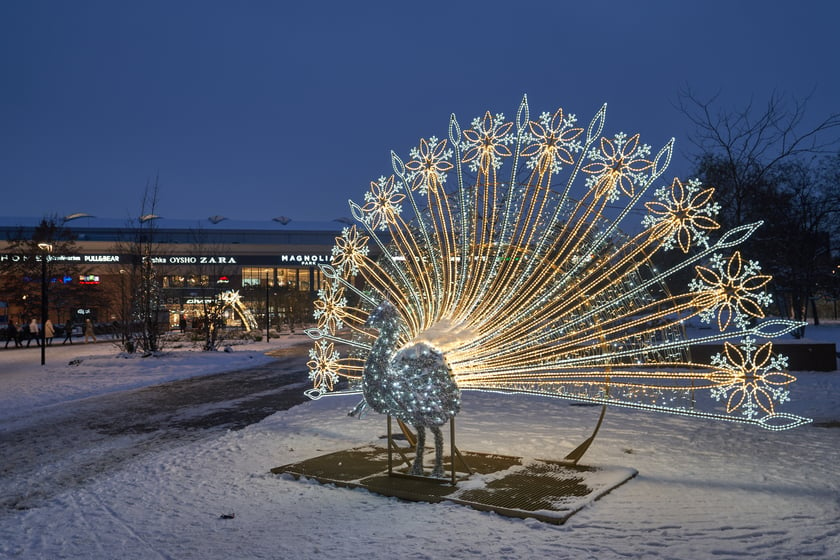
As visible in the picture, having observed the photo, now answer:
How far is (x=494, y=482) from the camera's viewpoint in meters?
7.55

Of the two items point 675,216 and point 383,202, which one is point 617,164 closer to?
point 675,216

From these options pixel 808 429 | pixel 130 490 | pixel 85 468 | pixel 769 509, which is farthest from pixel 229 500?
pixel 808 429

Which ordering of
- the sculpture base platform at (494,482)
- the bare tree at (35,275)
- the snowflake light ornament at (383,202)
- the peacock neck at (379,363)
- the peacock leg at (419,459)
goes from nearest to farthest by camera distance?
1. the sculpture base platform at (494,482)
2. the peacock neck at (379,363)
3. the peacock leg at (419,459)
4. the snowflake light ornament at (383,202)
5. the bare tree at (35,275)

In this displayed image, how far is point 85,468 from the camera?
9000mm

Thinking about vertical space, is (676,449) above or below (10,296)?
below

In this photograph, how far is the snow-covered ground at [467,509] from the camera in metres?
5.70

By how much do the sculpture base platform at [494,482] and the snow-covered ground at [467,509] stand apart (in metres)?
0.15

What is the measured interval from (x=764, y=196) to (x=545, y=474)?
16.1 m

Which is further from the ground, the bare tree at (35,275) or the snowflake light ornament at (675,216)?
the bare tree at (35,275)

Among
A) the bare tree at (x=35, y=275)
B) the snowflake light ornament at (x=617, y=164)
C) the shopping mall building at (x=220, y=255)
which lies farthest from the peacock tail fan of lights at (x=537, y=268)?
the shopping mall building at (x=220, y=255)

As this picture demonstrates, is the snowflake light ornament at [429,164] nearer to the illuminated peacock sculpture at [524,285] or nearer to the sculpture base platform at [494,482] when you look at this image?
the illuminated peacock sculpture at [524,285]

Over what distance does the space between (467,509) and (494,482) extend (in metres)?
0.94

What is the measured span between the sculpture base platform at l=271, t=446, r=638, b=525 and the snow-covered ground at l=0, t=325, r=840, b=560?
0.51ft

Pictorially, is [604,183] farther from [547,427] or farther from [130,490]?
[130,490]
